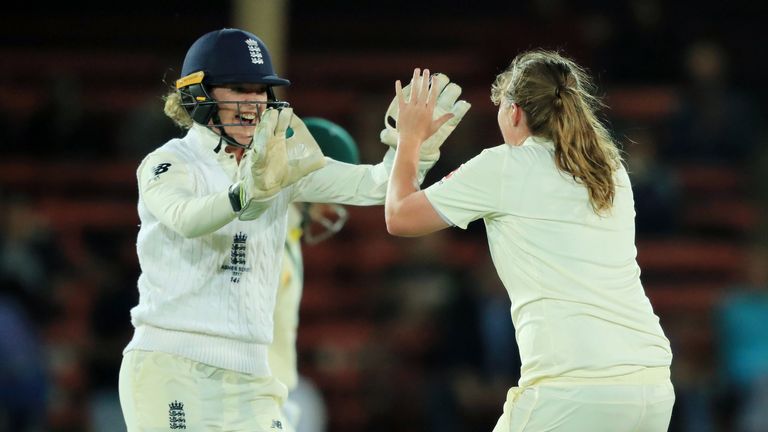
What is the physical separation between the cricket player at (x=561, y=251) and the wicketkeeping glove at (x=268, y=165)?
10.7 inches

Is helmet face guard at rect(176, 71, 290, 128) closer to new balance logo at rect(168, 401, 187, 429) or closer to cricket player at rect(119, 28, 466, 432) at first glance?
cricket player at rect(119, 28, 466, 432)

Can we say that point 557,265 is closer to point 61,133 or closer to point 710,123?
point 710,123

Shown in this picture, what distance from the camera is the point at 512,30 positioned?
29.5 ft

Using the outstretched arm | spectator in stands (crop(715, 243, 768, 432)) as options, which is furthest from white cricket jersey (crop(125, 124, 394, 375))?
spectator in stands (crop(715, 243, 768, 432))

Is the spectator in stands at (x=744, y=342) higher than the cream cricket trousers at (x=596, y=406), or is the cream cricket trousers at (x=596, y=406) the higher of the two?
the cream cricket trousers at (x=596, y=406)

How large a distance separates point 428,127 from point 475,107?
216 inches

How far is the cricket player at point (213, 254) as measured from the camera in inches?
130

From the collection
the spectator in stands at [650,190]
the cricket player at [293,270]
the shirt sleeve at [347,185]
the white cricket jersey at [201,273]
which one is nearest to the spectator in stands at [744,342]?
the spectator in stands at [650,190]

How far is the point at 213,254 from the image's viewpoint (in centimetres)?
348

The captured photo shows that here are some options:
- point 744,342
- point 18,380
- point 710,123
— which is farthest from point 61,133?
point 744,342

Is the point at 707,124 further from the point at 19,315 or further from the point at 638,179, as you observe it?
the point at 19,315

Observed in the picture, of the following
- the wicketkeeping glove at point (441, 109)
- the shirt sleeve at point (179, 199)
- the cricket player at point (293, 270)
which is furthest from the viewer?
the cricket player at point (293, 270)

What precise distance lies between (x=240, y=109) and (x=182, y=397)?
81 cm

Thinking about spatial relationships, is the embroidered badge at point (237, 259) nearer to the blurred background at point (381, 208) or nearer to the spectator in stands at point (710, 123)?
the blurred background at point (381, 208)
